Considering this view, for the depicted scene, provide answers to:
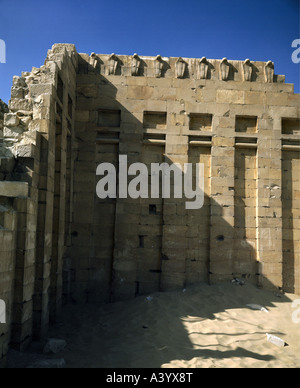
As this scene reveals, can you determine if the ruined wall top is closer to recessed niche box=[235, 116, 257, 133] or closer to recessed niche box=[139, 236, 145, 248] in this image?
recessed niche box=[235, 116, 257, 133]

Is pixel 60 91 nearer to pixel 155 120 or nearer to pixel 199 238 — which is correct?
pixel 155 120

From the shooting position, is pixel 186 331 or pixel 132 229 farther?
pixel 132 229

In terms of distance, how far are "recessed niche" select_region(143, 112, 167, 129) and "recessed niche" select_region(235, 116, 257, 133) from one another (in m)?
2.38

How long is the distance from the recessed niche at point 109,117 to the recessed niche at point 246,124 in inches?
151

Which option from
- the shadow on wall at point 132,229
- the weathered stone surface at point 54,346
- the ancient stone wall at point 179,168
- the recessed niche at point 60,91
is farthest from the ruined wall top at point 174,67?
the weathered stone surface at point 54,346

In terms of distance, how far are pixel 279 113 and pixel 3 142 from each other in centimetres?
833

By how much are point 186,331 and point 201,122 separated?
248 inches

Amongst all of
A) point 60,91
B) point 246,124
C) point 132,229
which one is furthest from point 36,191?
point 246,124

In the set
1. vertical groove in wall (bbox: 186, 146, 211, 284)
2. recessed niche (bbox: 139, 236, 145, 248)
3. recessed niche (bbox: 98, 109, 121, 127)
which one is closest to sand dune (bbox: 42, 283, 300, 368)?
vertical groove in wall (bbox: 186, 146, 211, 284)

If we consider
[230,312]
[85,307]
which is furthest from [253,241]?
[85,307]

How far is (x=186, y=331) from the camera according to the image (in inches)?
304

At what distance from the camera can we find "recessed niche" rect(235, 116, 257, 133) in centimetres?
1081

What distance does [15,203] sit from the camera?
6.21 meters

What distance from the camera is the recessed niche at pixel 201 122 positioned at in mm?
10688
